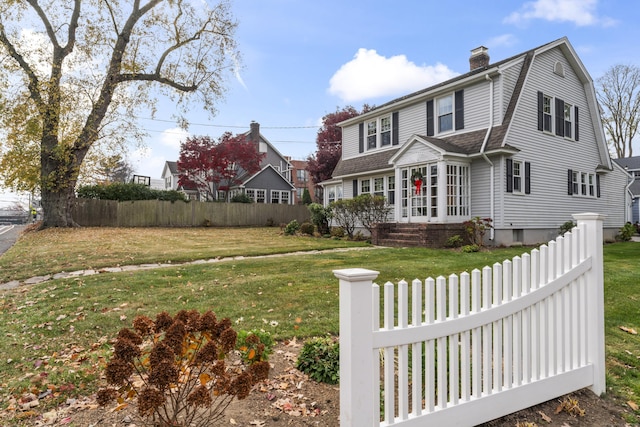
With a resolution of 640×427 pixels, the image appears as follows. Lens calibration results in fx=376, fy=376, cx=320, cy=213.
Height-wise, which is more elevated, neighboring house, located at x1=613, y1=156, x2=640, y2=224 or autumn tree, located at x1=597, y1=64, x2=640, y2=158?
autumn tree, located at x1=597, y1=64, x2=640, y2=158

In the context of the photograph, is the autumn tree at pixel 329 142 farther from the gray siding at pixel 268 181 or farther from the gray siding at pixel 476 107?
the gray siding at pixel 476 107

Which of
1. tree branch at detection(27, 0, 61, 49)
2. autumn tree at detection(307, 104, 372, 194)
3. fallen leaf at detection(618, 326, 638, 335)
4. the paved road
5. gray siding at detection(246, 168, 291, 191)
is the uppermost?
tree branch at detection(27, 0, 61, 49)

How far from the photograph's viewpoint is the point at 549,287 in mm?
2619

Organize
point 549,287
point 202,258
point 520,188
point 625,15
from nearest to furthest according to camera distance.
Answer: point 549,287 → point 202,258 → point 625,15 → point 520,188

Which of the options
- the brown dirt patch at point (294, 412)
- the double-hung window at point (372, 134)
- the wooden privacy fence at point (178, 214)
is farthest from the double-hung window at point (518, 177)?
the wooden privacy fence at point (178, 214)

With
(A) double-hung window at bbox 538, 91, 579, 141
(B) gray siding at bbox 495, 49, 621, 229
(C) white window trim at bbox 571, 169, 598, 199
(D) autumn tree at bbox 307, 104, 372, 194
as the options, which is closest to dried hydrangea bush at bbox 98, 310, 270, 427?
(B) gray siding at bbox 495, 49, 621, 229

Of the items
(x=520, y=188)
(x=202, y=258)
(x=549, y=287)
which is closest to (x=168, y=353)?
(x=549, y=287)

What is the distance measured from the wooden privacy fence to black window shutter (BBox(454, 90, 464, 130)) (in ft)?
52.0

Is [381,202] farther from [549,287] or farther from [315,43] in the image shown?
[549,287]


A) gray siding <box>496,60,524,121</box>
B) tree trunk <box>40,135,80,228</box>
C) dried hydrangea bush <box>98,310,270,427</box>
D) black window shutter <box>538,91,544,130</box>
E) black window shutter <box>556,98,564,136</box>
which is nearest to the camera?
dried hydrangea bush <box>98,310,270,427</box>

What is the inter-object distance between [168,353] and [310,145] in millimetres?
34586

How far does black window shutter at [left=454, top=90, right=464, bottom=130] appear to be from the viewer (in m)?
14.0

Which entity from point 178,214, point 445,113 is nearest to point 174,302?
point 445,113

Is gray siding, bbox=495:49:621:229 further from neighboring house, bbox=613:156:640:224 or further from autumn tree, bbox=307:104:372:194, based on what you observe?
autumn tree, bbox=307:104:372:194
